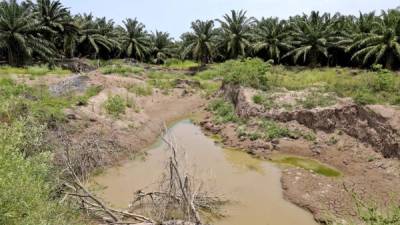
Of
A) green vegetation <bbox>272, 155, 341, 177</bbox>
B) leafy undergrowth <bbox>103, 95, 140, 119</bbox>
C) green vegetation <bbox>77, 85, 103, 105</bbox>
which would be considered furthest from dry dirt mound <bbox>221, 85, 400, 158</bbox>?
green vegetation <bbox>77, 85, 103, 105</bbox>

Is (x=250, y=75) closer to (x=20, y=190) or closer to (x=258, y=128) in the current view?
(x=258, y=128)

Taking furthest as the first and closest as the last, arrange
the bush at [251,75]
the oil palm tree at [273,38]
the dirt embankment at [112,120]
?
1. the oil palm tree at [273,38]
2. the bush at [251,75]
3. the dirt embankment at [112,120]

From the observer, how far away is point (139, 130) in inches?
782

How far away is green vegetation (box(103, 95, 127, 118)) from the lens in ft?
67.5

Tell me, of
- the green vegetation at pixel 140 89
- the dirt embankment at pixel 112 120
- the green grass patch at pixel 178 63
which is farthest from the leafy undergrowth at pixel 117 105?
the green grass patch at pixel 178 63

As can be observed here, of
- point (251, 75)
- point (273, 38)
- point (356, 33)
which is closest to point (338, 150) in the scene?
point (251, 75)

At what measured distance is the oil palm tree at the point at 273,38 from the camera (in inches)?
1569

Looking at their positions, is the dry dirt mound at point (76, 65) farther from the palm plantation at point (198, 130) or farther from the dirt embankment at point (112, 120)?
the dirt embankment at point (112, 120)

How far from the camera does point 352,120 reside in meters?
17.3

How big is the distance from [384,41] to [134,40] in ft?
87.3

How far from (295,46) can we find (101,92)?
23154mm

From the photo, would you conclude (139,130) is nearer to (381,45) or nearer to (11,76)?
(11,76)

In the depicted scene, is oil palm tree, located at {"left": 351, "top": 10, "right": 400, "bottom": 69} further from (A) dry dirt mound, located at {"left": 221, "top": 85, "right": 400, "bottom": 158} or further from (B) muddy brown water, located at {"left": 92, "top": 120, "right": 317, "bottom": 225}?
(B) muddy brown water, located at {"left": 92, "top": 120, "right": 317, "bottom": 225}

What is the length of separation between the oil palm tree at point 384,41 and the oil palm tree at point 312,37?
4.15 meters
